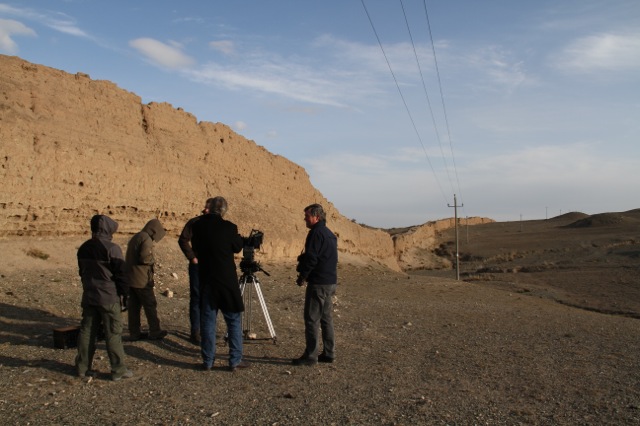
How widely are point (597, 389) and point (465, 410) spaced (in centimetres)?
201

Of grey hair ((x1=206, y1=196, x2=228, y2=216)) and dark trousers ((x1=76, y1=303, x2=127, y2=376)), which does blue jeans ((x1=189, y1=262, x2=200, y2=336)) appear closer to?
grey hair ((x1=206, y1=196, x2=228, y2=216))

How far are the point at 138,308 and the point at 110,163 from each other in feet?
27.0

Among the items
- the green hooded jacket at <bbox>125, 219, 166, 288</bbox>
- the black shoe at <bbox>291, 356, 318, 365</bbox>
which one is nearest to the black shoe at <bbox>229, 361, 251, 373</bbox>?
the black shoe at <bbox>291, 356, 318, 365</bbox>

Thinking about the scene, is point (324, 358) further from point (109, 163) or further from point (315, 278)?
point (109, 163)

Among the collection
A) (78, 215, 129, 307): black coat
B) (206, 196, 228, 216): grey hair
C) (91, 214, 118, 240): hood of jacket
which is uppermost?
(206, 196, 228, 216): grey hair

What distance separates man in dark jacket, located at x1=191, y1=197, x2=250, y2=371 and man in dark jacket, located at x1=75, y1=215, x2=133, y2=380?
87 centimetres

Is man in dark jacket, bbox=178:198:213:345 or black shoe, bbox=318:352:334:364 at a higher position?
man in dark jacket, bbox=178:198:213:345

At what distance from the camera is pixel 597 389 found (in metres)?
6.44

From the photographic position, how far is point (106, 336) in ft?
19.6

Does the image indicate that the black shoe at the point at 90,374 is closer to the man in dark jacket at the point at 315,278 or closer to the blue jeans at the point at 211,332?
the blue jeans at the point at 211,332

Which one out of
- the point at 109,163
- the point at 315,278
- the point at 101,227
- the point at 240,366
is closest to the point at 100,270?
the point at 101,227

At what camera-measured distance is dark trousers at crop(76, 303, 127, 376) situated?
19.5 feet

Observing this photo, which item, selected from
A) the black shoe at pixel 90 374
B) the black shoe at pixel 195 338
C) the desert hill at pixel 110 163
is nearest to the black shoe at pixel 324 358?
the black shoe at pixel 195 338

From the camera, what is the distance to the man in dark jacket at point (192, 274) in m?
6.96
